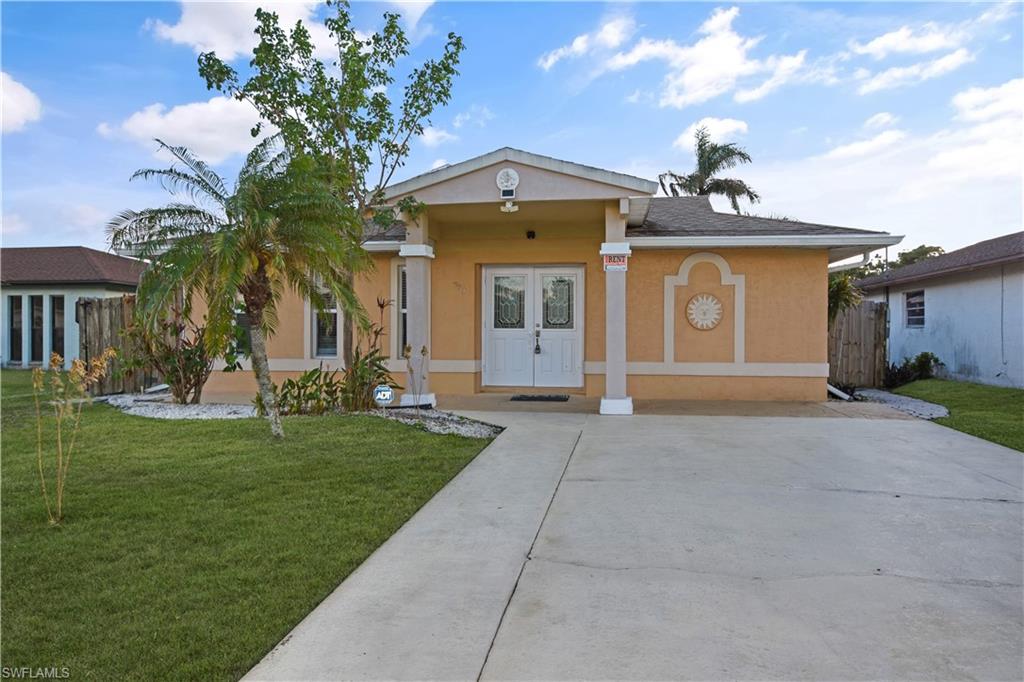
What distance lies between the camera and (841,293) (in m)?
13.3

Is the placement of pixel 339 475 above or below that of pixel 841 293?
below

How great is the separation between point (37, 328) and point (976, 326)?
89.2 ft

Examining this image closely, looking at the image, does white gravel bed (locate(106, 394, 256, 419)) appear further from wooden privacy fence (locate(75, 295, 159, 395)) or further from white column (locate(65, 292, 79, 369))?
white column (locate(65, 292, 79, 369))

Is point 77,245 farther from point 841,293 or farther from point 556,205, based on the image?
point 841,293

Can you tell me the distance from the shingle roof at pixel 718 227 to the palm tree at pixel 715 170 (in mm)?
17662

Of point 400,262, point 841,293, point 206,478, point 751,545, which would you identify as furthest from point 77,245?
point 751,545

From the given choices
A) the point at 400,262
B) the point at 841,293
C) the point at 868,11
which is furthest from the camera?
the point at 841,293

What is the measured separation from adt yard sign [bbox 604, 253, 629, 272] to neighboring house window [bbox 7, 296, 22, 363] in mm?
20876

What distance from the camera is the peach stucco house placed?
1009cm

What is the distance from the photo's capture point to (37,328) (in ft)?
70.1

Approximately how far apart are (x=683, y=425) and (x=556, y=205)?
3.94m

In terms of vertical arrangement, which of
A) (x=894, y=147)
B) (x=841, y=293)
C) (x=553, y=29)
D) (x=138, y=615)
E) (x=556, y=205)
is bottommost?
(x=138, y=615)

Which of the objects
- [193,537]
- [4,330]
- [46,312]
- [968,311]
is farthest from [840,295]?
[4,330]

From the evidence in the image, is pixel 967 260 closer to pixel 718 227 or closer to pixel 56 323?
pixel 718 227
